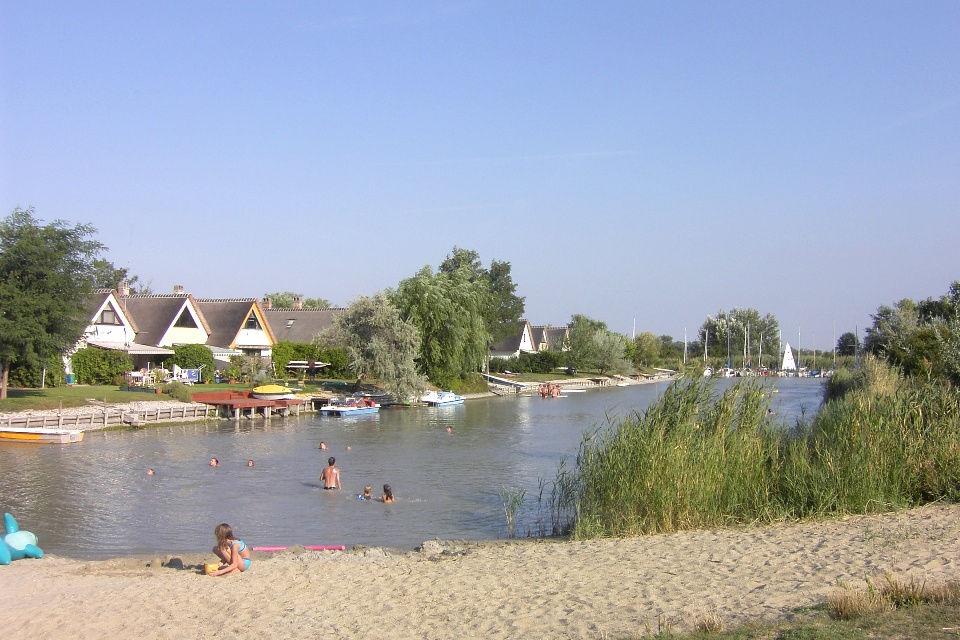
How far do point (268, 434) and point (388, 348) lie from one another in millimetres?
16530

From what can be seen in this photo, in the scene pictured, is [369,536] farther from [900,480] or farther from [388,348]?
[388,348]

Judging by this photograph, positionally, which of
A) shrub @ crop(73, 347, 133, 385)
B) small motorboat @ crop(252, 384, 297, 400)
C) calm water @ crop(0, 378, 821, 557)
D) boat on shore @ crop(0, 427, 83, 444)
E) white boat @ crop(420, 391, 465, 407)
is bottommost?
calm water @ crop(0, 378, 821, 557)

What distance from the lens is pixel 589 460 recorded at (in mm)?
16734

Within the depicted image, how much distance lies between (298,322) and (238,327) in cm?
1349

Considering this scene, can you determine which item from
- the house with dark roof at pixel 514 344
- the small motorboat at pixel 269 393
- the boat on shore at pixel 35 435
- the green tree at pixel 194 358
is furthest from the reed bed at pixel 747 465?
the house with dark roof at pixel 514 344

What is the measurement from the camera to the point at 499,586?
39.0 feet

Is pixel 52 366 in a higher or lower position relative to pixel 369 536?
higher

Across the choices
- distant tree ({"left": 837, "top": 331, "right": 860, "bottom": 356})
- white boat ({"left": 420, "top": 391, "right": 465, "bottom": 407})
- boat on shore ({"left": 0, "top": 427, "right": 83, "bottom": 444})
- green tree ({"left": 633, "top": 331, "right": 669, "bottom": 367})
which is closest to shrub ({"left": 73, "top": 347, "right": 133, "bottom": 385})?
boat on shore ({"left": 0, "top": 427, "right": 83, "bottom": 444})

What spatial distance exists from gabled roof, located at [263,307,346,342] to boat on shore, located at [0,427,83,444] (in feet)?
135

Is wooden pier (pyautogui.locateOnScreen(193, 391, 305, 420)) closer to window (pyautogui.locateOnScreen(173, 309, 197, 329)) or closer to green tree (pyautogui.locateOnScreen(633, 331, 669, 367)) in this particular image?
window (pyautogui.locateOnScreen(173, 309, 197, 329))

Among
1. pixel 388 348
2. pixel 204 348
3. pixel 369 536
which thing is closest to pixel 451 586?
pixel 369 536

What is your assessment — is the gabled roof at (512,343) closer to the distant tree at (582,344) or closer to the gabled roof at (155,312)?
the distant tree at (582,344)

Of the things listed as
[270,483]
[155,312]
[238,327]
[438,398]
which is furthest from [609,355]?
[270,483]

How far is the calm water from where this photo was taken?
18812mm
